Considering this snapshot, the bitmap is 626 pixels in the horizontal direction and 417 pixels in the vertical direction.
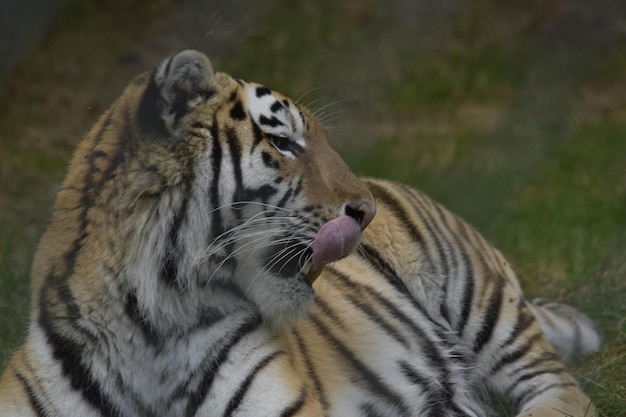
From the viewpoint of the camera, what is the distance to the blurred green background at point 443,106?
13.4 ft

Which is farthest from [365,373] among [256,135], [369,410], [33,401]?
[33,401]

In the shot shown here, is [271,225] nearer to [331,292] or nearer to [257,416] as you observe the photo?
[257,416]

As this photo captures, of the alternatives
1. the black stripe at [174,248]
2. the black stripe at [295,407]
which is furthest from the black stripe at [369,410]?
the black stripe at [174,248]

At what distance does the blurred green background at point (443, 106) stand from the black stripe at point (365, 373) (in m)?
0.74

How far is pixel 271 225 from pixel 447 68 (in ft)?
16.7

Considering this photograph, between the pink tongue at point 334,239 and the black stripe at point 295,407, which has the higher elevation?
the pink tongue at point 334,239

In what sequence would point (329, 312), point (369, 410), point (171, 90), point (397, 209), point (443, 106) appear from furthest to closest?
point (443, 106) → point (397, 209) → point (329, 312) → point (369, 410) → point (171, 90)

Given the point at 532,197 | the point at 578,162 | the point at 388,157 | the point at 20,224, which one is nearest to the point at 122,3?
the point at 20,224

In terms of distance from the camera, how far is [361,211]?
232 centimetres

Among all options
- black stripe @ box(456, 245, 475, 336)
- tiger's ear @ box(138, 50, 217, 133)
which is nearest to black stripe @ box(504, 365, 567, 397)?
black stripe @ box(456, 245, 475, 336)

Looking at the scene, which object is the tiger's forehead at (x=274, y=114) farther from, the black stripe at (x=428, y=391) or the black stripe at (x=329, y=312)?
the black stripe at (x=428, y=391)

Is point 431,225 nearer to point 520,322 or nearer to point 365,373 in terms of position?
point 520,322

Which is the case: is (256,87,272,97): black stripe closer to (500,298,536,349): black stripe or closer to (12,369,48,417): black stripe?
(12,369,48,417): black stripe

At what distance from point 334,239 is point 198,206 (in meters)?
0.31
